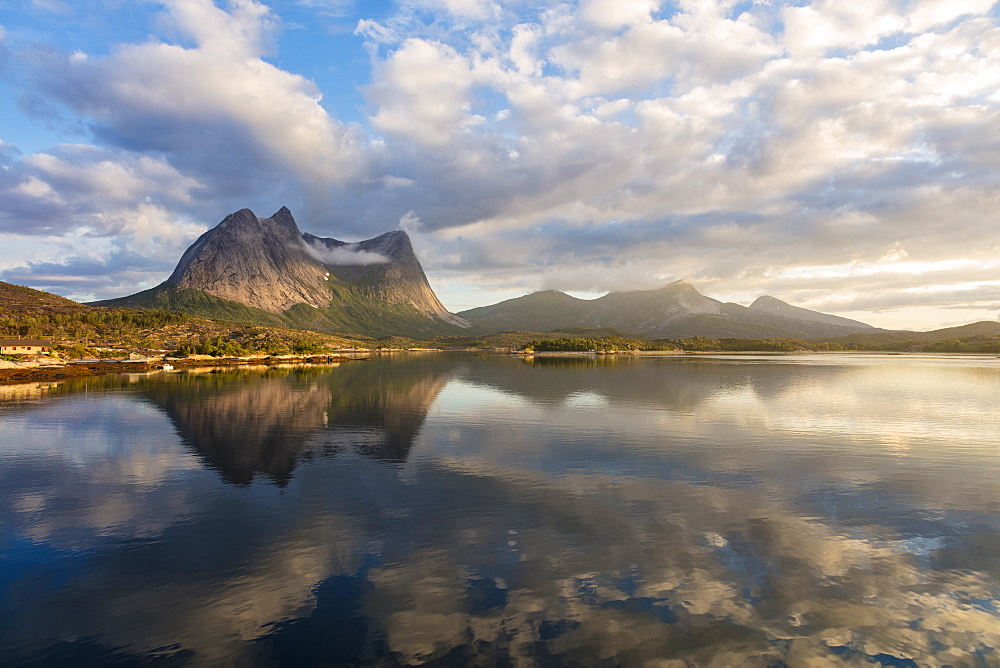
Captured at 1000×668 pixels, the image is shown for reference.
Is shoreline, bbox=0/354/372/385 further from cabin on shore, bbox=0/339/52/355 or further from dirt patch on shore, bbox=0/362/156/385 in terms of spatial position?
cabin on shore, bbox=0/339/52/355

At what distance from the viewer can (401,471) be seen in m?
38.1

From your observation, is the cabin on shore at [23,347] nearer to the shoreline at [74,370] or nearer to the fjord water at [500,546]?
the shoreline at [74,370]

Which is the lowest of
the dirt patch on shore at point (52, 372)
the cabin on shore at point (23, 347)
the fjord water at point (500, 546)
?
the fjord water at point (500, 546)

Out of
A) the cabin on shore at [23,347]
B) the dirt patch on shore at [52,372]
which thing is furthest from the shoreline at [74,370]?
the cabin on shore at [23,347]

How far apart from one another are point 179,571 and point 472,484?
17428 mm

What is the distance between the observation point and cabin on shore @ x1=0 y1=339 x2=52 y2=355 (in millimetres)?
157850

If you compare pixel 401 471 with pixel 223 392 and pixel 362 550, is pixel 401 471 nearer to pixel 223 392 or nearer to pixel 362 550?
pixel 362 550

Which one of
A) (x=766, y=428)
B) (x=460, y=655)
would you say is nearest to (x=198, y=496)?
(x=460, y=655)

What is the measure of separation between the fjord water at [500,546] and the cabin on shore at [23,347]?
14192cm

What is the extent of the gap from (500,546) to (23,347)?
8099 inches

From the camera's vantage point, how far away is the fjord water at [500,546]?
16797 mm

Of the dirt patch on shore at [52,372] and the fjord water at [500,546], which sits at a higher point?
the dirt patch on shore at [52,372]

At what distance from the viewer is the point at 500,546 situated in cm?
2420

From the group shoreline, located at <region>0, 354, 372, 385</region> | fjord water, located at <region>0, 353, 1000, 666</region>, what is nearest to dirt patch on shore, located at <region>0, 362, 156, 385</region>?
shoreline, located at <region>0, 354, 372, 385</region>
